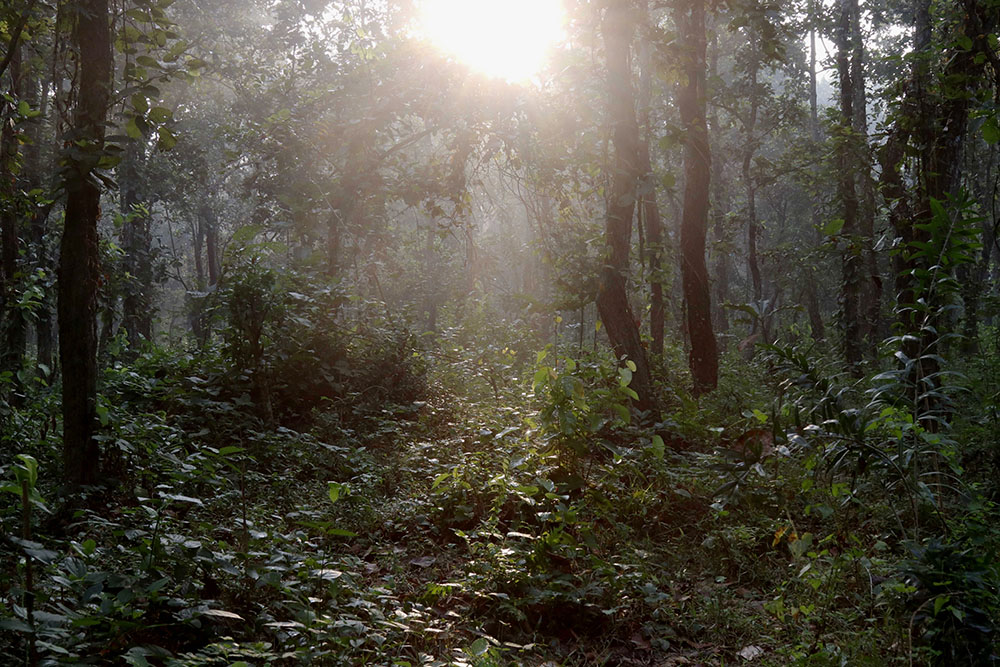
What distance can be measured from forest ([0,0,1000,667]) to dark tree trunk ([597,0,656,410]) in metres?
0.03

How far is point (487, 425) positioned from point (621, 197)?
104 inches

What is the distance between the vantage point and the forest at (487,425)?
9.99ft

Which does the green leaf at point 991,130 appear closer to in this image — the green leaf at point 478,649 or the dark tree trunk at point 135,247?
the green leaf at point 478,649

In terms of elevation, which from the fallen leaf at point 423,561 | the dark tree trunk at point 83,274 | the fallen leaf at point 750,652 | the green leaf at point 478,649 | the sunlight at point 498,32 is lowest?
the fallen leaf at point 750,652

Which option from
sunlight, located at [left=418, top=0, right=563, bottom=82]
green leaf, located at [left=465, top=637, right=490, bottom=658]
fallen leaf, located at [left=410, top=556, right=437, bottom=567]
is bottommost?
fallen leaf, located at [left=410, top=556, right=437, bottom=567]

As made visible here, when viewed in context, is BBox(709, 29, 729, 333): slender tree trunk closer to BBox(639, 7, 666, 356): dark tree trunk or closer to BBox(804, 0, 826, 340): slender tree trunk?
BBox(804, 0, 826, 340): slender tree trunk

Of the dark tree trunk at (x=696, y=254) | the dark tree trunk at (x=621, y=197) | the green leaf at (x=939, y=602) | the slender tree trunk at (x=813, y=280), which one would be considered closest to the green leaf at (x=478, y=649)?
the green leaf at (x=939, y=602)

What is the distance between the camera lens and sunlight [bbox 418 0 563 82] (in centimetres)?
717

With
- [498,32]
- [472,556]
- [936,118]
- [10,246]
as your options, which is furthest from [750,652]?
[10,246]

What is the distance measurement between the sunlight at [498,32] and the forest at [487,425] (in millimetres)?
33

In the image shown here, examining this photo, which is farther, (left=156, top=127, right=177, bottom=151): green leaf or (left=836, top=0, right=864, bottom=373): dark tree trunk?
(left=836, top=0, right=864, bottom=373): dark tree trunk

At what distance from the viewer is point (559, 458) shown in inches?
207

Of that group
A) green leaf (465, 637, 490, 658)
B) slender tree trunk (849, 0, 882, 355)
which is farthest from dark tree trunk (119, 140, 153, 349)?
green leaf (465, 637, 490, 658)

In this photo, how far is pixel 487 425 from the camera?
6.96 m
